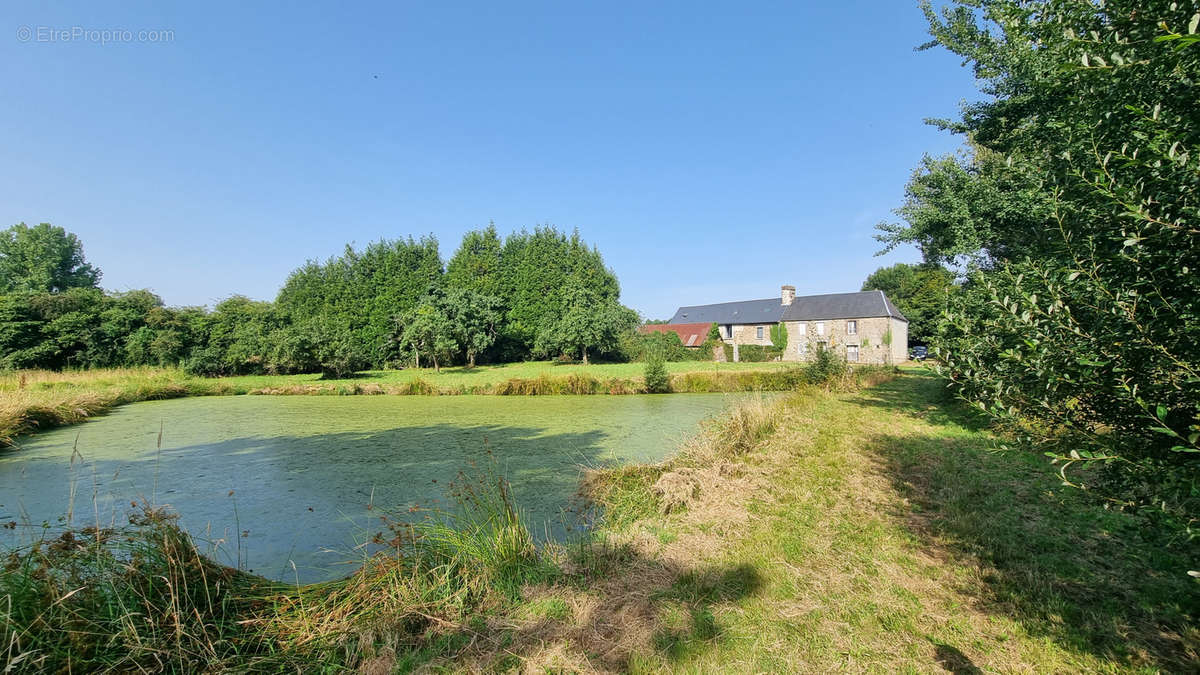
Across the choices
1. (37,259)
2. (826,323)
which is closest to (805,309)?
(826,323)

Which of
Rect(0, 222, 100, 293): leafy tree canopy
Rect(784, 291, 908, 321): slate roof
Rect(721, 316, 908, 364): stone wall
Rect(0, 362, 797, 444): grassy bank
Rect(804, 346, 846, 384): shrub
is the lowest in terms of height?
A: Rect(0, 362, 797, 444): grassy bank

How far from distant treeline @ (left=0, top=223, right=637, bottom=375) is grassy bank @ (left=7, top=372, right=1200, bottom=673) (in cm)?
2077

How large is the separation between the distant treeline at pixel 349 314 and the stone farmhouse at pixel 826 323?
9.82 metres

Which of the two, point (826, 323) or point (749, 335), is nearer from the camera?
point (826, 323)

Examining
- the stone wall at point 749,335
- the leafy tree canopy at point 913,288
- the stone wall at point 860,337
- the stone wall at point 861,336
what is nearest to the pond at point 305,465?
the stone wall at point 860,337

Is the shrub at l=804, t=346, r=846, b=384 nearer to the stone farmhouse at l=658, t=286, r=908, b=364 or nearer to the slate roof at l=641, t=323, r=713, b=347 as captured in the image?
the stone farmhouse at l=658, t=286, r=908, b=364

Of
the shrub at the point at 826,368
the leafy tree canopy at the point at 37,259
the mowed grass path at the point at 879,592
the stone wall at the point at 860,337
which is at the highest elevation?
the leafy tree canopy at the point at 37,259

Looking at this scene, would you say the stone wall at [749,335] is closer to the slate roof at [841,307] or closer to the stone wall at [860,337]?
the stone wall at [860,337]

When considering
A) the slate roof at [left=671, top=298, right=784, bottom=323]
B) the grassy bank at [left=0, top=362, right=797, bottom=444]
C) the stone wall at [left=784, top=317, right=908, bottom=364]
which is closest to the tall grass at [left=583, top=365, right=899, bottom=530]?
the grassy bank at [left=0, top=362, right=797, bottom=444]

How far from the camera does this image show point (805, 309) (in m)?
34.8

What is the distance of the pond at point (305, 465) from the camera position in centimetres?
448

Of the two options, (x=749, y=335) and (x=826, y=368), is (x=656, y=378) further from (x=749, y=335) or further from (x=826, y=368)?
(x=749, y=335)

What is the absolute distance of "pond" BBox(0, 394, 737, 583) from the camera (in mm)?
4484

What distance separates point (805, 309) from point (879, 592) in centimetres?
3475
